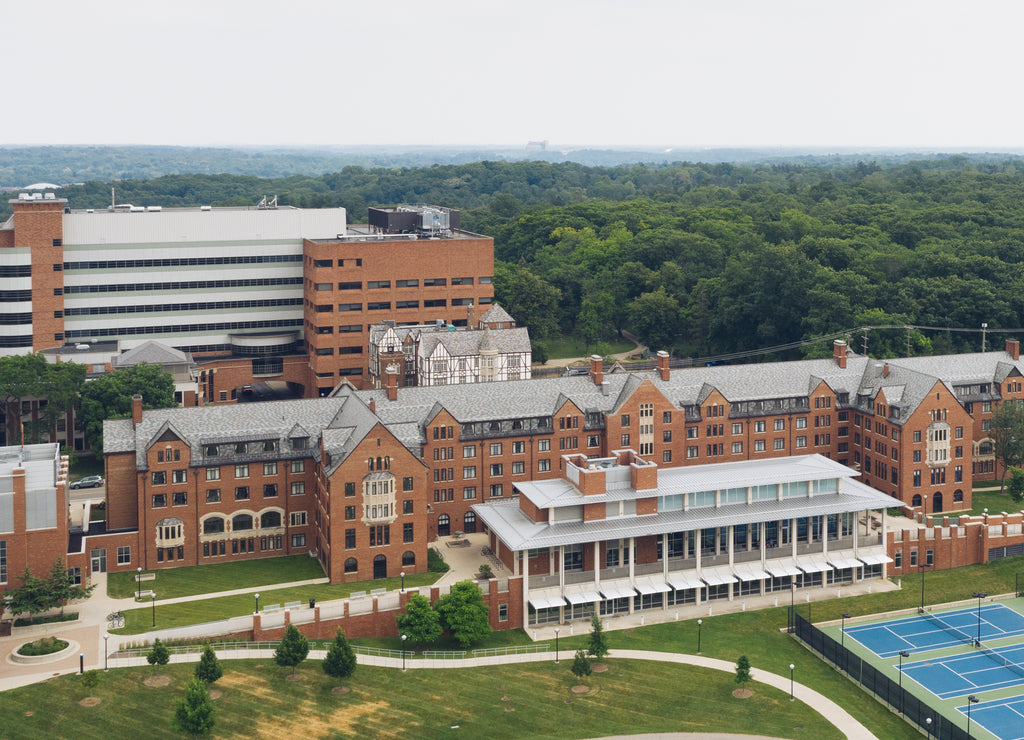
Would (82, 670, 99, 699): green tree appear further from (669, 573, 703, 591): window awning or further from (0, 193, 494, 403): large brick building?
(0, 193, 494, 403): large brick building

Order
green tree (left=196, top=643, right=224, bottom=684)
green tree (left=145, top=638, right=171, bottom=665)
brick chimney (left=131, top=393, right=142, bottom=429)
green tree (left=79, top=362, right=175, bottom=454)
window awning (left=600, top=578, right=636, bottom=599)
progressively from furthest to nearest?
green tree (left=79, top=362, right=175, bottom=454)
brick chimney (left=131, top=393, right=142, bottom=429)
window awning (left=600, top=578, right=636, bottom=599)
green tree (left=145, top=638, right=171, bottom=665)
green tree (left=196, top=643, right=224, bottom=684)

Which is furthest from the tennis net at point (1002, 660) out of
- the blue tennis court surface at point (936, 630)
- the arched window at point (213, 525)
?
the arched window at point (213, 525)

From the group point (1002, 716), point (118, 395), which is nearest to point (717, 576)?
point (1002, 716)

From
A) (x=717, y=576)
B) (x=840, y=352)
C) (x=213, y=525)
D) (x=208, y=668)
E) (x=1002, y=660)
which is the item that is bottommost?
(x=1002, y=660)

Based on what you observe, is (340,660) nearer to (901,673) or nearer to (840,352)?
(901,673)

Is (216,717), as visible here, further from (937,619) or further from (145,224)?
(145,224)

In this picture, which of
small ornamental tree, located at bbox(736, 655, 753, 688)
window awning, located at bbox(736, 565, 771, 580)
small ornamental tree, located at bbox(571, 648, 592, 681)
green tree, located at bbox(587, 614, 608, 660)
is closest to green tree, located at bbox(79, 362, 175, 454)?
green tree, located at bbox(587, 614, 608, 660)

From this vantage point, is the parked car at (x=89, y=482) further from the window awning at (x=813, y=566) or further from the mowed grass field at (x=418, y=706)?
the window awning at (x=813, y=566)

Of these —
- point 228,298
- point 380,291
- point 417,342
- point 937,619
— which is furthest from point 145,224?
point 937,619
